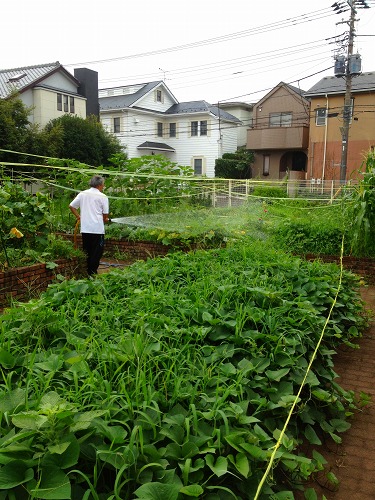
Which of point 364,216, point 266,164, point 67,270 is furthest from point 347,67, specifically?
point 67,270

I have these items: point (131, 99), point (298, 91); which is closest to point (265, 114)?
point (298, 91)

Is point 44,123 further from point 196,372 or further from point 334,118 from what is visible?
point 196,372

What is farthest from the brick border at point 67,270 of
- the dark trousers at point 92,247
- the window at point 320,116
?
the window at point 320,116

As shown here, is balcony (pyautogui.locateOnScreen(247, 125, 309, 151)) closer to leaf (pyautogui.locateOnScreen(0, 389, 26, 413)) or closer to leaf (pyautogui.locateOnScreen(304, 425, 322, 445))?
leaf (pyautogui.locateOnScreen(304, 425, 322, 445))

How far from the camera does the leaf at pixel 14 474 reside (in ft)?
4.44

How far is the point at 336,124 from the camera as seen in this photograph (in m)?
24.9

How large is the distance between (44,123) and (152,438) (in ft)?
79.0

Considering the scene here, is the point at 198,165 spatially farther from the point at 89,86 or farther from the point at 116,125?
the point at 89,86

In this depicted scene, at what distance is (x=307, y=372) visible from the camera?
2475mm

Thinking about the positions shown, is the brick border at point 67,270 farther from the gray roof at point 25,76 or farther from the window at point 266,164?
the window at point 266,164

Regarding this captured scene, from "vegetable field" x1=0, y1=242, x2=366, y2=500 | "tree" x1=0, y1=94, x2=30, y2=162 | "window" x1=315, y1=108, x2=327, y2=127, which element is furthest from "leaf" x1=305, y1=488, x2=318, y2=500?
"window" x1=315, y1=108, x2=327, y2=127

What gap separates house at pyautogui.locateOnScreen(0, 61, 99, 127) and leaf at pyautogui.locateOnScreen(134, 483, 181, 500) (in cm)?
2259

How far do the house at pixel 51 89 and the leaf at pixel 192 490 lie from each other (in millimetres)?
22607

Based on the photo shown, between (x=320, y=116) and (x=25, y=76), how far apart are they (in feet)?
54.6
